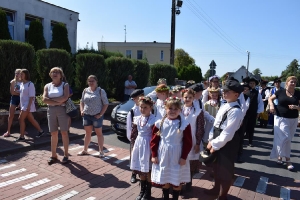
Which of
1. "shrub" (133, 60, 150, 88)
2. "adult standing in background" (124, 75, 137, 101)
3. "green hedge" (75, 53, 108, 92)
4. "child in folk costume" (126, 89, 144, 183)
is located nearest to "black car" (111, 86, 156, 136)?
"child in folk costume" (126, 89, 144, 183)

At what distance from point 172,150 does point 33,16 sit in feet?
Answer: 53.5

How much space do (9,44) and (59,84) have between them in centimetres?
472

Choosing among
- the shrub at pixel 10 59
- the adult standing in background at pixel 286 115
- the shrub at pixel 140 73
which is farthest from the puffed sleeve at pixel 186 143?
the shrub at pixel 140 73

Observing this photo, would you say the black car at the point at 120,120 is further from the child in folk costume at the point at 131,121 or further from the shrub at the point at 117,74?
the shrub at the point at 117,74

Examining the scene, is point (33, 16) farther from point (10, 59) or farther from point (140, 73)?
point (10, 59)

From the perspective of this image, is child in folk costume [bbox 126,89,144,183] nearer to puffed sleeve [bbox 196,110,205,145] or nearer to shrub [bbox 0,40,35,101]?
puffed sleeve [bbox 196,110,205,145]

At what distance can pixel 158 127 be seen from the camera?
3.55m

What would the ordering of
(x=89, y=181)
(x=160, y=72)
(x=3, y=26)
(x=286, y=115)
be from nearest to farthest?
1. (x=89, y=181)
2. (x=286, y=115)
3. (x=3, y=26)
4. (x=160, y=72)

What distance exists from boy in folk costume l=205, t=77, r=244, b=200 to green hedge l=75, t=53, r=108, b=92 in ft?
30.4

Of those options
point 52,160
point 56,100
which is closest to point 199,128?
point 56,100

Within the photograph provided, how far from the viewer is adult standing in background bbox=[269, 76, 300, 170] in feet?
17.8

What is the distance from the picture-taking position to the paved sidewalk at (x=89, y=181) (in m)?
4.19

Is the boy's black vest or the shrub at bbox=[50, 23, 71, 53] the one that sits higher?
the shrub at bbox=[50, 23, 71, 53]

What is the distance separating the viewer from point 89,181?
471 cm
